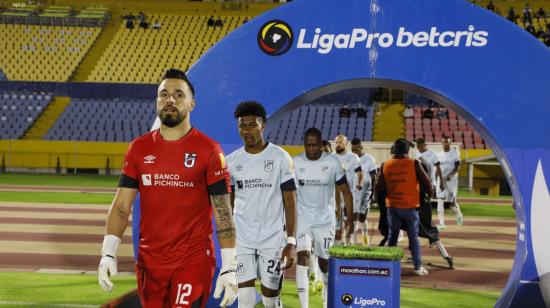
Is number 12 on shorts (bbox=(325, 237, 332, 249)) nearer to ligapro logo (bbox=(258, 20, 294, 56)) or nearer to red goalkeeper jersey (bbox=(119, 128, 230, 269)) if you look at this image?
ligapro logo (bbox=(258, 20, 294, 56))

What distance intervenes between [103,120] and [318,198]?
32440mm

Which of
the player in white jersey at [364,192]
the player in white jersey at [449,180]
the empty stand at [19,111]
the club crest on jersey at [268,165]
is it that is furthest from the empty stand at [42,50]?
the club crest on jersey at [268,165]

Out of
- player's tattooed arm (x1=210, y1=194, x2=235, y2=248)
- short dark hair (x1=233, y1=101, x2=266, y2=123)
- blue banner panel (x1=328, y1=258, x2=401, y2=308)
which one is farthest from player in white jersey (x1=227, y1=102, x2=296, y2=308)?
player's tattooed arm (x1=210, y1=194, x2=235, y2=248)

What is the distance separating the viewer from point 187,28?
46.6 meters

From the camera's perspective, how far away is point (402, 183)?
10.9m

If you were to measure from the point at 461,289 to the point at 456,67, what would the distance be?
334 cm

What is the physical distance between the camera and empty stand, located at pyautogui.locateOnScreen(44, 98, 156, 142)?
3875cm

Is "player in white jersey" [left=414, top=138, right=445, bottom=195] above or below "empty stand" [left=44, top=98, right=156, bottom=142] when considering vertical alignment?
below

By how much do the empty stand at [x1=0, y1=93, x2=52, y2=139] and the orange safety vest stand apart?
31.6m

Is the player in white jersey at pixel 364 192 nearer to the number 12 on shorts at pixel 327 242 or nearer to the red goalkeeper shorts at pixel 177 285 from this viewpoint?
the number 12 on shorts at pixel 327 242

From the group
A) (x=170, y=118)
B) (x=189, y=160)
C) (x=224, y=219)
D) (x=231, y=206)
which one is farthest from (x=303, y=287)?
(x=170, y=118)

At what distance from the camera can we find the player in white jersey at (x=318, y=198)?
8.53 m

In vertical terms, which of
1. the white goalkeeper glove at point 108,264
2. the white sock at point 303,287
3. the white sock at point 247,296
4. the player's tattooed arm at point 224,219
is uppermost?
the player's tattooed arm at point 224,219

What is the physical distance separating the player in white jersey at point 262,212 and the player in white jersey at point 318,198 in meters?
1.78
